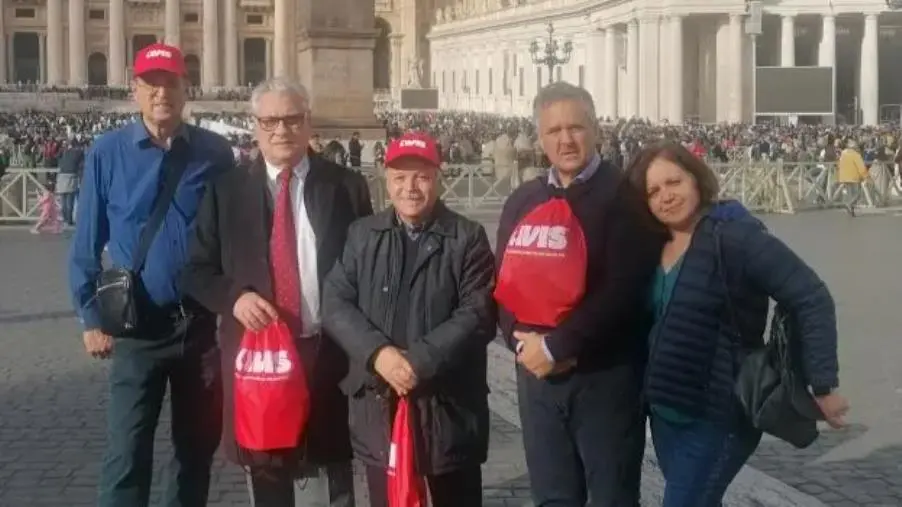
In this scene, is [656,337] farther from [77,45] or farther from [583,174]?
[77,45]

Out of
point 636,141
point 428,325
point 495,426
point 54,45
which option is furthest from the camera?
point 54,45

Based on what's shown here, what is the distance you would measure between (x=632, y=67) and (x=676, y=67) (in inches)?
126

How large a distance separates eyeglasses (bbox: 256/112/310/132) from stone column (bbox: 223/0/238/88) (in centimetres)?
7830

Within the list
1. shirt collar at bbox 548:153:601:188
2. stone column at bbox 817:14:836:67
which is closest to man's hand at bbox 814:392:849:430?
shirt collar at bbox 548:153:601:188

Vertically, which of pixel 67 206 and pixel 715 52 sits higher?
pixel 715 52

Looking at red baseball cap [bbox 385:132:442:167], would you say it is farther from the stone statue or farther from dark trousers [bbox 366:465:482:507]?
the stone statue

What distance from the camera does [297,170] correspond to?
4.54 m

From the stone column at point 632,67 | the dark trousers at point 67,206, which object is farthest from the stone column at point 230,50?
the dark trousers at point 67,206

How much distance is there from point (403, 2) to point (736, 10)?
44.4 m

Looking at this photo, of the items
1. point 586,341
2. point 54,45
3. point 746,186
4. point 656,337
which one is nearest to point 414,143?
point 586,341

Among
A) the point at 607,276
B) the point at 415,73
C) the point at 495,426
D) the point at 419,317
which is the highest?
the point at 415,73

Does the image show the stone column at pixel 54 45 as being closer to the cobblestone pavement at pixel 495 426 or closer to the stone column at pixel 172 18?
the stone column at pixel 172 18

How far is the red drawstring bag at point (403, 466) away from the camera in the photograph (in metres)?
4.11

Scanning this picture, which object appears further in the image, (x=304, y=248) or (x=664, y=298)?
(x=304, y=248)
